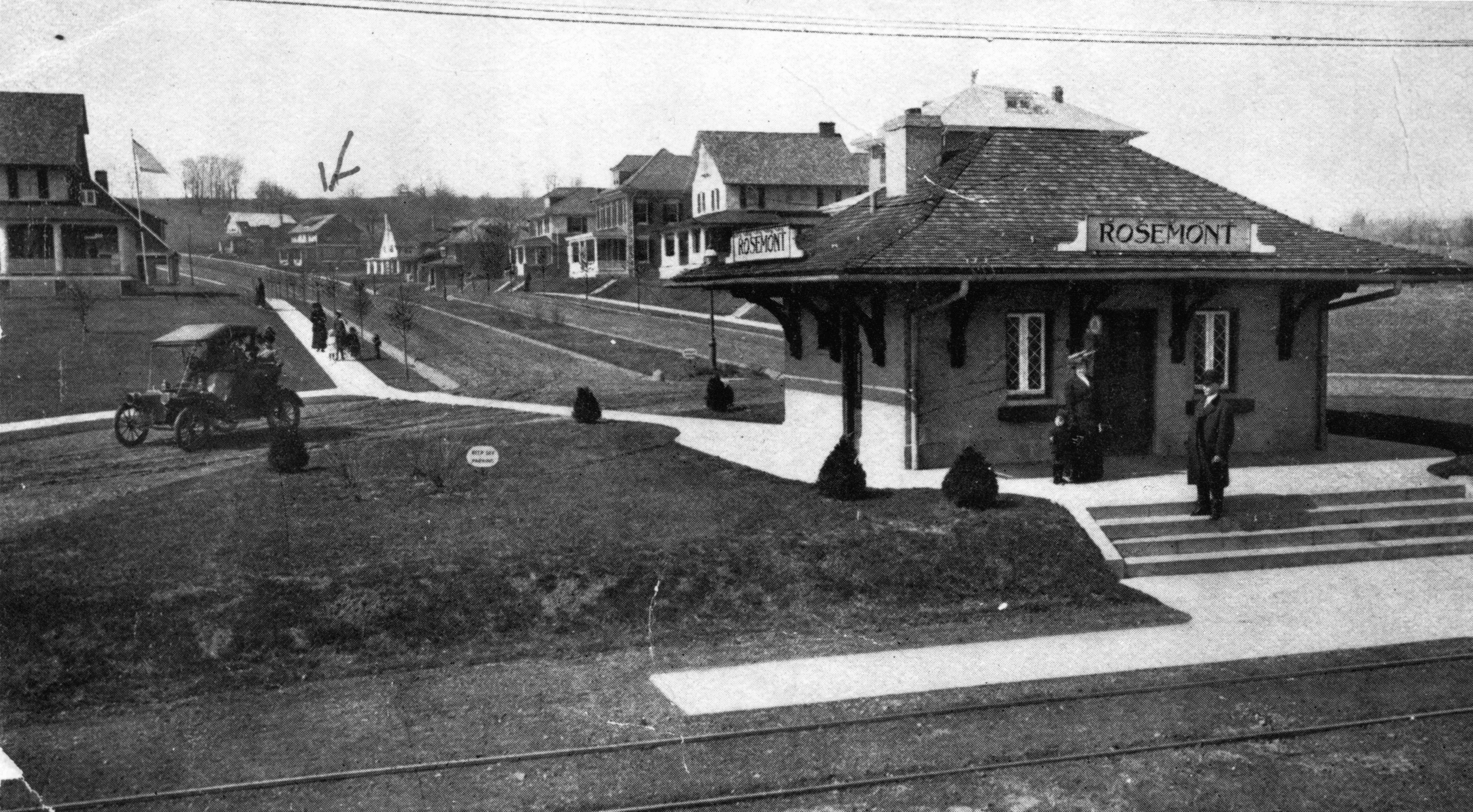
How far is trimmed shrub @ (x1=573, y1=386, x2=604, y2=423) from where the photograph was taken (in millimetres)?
23562

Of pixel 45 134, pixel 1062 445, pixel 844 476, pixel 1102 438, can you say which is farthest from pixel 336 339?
pixel 1062 445

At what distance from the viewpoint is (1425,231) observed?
40.3 metres

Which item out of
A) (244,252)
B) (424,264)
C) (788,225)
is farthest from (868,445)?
(424,264)

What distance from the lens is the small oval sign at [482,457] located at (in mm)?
17609

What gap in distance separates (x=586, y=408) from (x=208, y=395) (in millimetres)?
7753

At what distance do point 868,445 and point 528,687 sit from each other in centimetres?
971

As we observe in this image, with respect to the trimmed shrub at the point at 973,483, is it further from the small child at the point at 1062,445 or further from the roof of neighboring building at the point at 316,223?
the roof of neighboring building at the point at 316,223

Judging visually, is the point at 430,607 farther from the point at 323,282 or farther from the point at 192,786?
the point at 323,282

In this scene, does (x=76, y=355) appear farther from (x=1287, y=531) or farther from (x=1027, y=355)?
(x=1287, y=531)

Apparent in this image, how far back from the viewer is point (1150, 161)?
21641mm

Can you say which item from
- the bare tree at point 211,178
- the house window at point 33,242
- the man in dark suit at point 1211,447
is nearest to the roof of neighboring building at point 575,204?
the bare tree at point 211,178

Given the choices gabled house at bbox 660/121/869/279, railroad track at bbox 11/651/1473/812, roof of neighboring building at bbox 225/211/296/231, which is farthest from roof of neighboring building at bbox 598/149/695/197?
railroad track at bbox 11/651/1473/812

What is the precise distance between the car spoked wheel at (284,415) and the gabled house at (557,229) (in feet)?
185

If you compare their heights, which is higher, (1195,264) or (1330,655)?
(1195,264)
